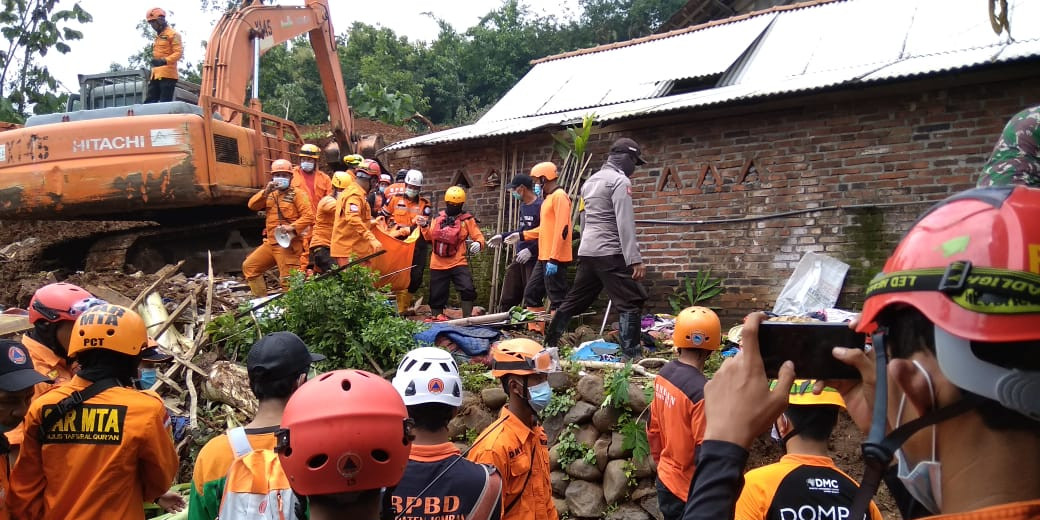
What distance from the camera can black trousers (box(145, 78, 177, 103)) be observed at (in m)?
11.1

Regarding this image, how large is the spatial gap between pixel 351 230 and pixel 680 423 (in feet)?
18.4

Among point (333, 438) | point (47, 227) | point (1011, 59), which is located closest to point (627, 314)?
point (1011, 59)

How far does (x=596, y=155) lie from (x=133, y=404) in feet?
24.5

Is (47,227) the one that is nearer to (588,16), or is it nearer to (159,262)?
(159,262)

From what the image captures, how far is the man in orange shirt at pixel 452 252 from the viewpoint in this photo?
Result: 944 cm

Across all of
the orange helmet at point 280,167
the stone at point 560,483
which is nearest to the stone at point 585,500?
the stone at point 560,483

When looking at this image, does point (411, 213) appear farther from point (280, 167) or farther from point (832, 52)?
point (832, 52)

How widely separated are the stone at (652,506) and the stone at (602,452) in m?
0.43

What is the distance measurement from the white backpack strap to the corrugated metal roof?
6661 mm

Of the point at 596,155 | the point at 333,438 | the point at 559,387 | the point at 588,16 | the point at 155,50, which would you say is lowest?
the point at 559,387

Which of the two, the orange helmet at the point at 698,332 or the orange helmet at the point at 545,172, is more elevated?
the orange helmet at the point at 545,172

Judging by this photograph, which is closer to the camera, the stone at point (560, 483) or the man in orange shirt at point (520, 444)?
the man in orange shirt at point (520, 444)

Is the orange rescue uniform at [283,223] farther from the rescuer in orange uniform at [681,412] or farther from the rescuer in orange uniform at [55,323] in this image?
the rescuer in orange uniform at [681,412]

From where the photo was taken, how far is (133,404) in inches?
123
